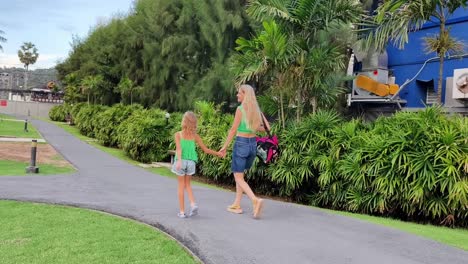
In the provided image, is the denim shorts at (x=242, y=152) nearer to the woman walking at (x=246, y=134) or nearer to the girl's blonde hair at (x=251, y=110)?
the woman walking at (x=246, y=134)

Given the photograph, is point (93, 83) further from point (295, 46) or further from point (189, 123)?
point (189, 123)

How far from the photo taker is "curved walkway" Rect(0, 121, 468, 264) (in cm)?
494

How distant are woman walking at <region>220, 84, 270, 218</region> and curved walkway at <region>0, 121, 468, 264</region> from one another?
431mm

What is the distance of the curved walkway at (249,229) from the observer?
4.94 meters

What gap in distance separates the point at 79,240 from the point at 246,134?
98.0 inches

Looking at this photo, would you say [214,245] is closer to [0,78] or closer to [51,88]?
[51,88]

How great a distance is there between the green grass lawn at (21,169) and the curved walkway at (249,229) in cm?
156

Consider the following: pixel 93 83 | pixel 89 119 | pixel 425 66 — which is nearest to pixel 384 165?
pixel 425 66

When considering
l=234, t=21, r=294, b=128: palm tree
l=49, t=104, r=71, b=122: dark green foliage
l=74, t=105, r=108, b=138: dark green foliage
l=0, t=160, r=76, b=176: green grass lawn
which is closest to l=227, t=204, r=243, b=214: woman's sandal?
l=234, t=21, r=294, b=128: palm tree

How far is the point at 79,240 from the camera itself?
5367 millimetres

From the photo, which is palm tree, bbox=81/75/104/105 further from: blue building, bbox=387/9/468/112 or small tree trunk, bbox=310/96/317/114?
small tree trunk, bbox=310/96/317/114

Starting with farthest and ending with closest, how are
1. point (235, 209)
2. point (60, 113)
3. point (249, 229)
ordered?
point (60, 113) → point (235, 209) → point (249, 229)

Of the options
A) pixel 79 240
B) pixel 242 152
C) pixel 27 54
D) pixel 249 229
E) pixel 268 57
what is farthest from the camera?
pixel 27 54

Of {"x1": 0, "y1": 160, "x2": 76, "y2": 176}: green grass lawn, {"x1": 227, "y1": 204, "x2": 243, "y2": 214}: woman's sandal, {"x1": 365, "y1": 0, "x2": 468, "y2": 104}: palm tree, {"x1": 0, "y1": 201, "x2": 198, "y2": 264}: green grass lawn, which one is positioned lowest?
{"x1": 0, "y1": 201, "x2": 198, "y2": 264}: green grass lawn
